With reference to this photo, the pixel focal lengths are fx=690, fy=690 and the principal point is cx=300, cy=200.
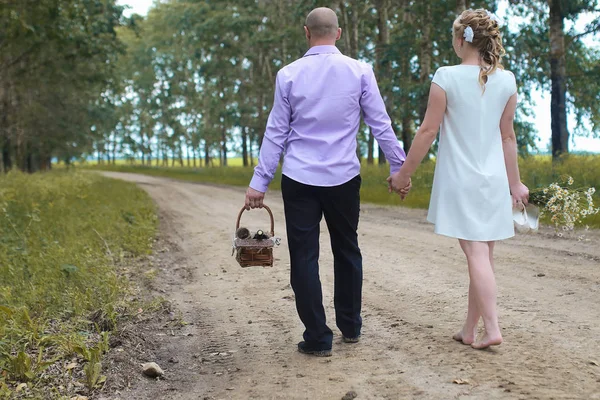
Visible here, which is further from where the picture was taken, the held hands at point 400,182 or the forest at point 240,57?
the forest at point 240,57

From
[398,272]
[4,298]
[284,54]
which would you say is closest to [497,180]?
[398,272]

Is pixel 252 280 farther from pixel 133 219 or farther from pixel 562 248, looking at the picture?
pixel 133 219

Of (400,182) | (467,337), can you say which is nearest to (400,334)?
(467,337)

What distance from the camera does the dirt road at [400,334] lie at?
3.81 meters

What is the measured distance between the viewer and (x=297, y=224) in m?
4.55

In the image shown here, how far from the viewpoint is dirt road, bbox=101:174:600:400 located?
3.81 m

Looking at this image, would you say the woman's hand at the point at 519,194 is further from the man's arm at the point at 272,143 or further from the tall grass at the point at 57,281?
the tall grass at the point at 57,281

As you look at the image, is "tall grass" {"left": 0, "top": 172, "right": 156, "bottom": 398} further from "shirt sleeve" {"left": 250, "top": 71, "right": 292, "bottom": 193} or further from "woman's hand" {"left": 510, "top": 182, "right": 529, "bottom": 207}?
"woman's hand" {"left": 510, "top": 182, "right": 529, "bottom": 207}

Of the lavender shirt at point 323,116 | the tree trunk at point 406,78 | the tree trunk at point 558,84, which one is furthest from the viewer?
the tree trunk at point 406,78

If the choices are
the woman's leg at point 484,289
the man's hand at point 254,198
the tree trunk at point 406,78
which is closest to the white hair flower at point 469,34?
the woman's leg at point 484,289

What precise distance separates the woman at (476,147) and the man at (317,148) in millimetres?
367

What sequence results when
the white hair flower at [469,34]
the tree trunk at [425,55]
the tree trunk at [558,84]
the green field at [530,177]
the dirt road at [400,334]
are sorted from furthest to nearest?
1. the tree trunk at [425,55]
2. the tree trunk at [558,84]
3. the green field at [530,177]
4. the white hair flower at [469,34]
5. the dirt road at [400,334]

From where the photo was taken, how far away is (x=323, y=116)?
4469mm

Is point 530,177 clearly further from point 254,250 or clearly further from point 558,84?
point 254,250
